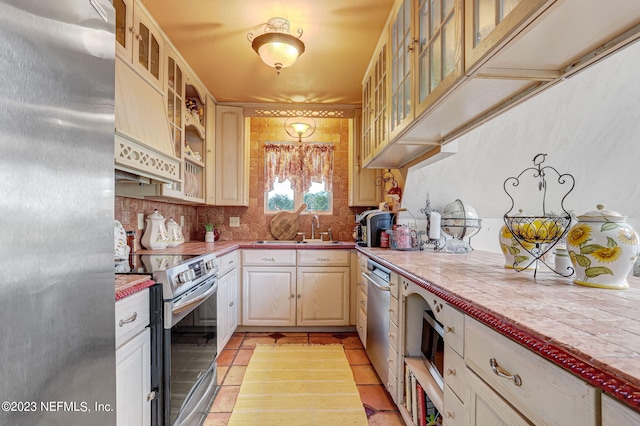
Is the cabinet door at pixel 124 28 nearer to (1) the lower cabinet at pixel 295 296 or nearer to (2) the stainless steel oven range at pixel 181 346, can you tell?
(2) the stainless steel oven range at pixel 181 346

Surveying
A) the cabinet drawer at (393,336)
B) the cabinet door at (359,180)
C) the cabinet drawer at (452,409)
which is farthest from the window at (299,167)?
the cabinet drawer at (452,409)

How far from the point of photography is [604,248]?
92cm

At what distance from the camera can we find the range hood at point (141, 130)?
151 cm

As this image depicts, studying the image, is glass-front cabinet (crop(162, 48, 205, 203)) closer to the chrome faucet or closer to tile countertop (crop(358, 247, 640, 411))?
the chrome faucet

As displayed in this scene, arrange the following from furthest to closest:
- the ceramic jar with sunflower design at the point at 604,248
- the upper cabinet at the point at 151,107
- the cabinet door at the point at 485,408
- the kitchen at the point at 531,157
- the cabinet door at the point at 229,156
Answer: the cabinet door at the point at 229,156
the upper cabinet at the point at 151,107
the ceramic jar with sunflower design at the point at 604,248
the cabinet door at the point at 485,408
the kitchen at the point at 531,157

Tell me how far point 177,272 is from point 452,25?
5.22ft

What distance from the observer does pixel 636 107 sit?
1.33m

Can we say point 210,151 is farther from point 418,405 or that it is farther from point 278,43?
point 418,405

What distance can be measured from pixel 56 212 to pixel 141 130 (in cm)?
129

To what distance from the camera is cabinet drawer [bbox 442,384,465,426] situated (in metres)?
0.94

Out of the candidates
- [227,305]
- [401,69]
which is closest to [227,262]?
[227,305]

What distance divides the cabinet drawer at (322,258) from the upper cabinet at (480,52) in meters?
1.34

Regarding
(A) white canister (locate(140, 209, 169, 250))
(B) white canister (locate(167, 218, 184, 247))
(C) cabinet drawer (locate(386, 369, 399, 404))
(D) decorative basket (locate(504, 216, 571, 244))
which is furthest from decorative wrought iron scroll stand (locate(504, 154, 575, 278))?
(B) white canister (locate(167, 218, 184, 247))

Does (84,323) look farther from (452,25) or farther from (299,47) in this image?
(299,47)
